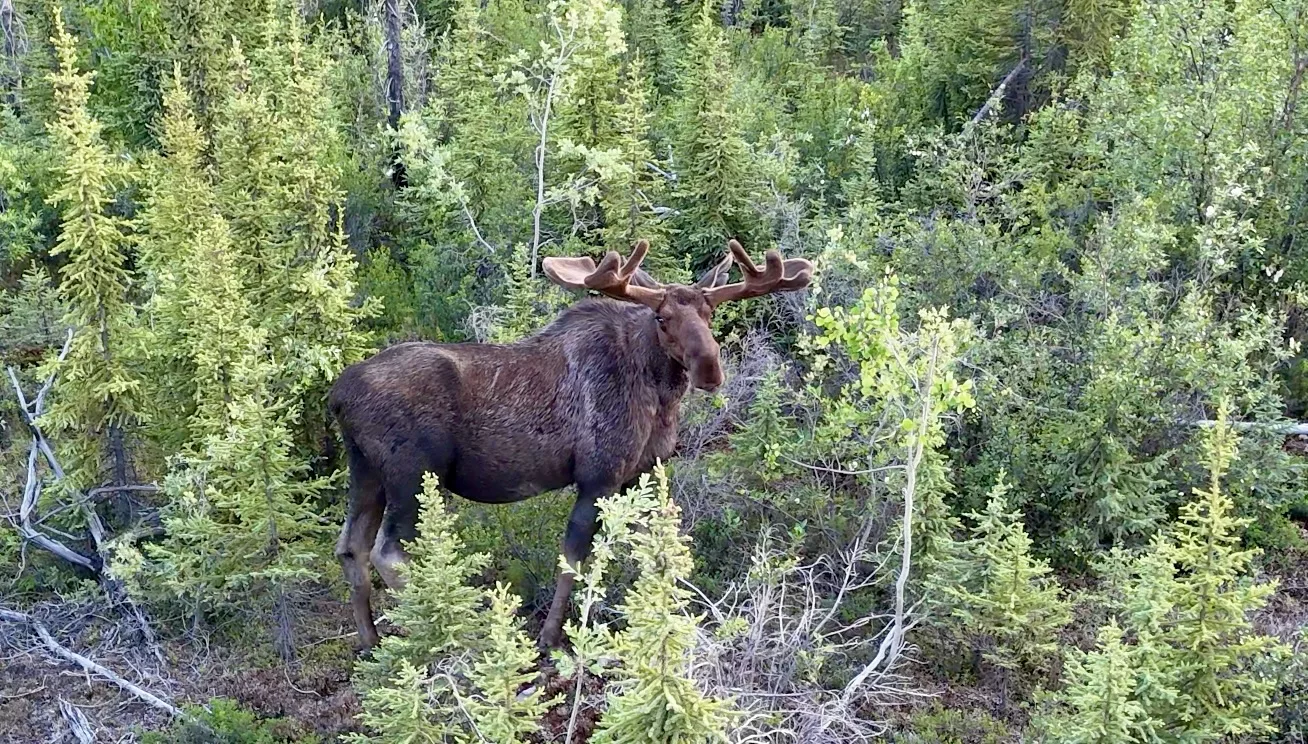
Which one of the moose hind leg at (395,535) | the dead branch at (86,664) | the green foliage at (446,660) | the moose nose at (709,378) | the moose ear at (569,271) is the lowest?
the dead branch at (86,664)

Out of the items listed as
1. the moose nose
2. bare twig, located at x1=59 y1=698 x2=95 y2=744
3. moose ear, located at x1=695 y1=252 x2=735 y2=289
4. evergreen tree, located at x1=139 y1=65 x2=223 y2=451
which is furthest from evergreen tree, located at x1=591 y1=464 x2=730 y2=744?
evergreen tree, located at x1=139 y1=65 x2=223 y2=451

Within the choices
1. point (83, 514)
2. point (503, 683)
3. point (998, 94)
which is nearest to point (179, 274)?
point (83, 514)

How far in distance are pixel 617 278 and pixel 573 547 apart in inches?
71.6

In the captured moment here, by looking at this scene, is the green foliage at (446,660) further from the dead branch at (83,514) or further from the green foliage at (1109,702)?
the dead branch at (83,514)

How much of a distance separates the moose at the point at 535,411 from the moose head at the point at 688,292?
10mm

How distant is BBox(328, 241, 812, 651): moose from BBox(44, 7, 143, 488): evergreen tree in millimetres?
2375

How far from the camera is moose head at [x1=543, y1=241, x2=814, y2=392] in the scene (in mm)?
7504

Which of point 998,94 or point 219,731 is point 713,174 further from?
point 219,731

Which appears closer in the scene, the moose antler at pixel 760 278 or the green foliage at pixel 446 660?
the green foliage at pixel 446 660

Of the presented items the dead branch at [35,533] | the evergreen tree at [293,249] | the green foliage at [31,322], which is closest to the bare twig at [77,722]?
the dead branch at [35,533]

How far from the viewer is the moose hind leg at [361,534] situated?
8.06 metres

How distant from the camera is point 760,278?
7.96 meters

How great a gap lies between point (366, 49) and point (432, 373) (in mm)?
11036

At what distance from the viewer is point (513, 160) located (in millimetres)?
13227
